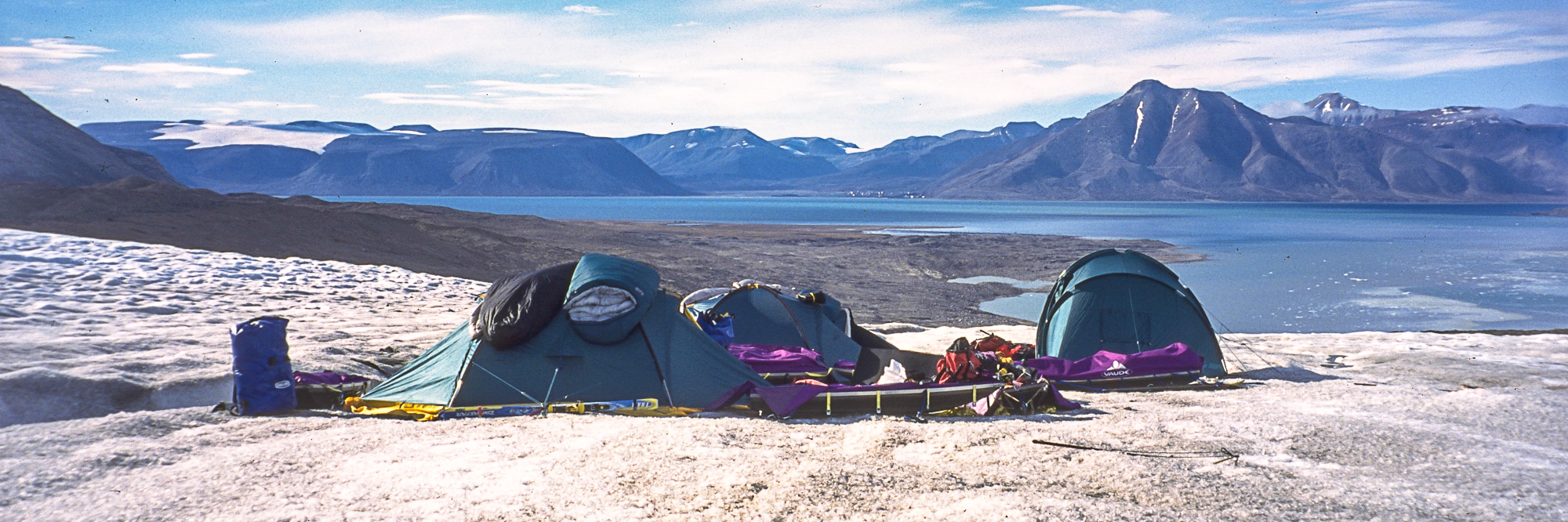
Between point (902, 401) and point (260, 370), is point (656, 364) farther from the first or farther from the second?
point (260, 370)

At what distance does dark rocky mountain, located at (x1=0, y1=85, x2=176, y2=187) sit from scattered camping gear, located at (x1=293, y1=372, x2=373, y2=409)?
2031 inches

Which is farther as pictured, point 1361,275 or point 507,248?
point 1361,275

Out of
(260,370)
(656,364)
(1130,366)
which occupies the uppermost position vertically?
(260,370)

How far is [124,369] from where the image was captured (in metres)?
8.72

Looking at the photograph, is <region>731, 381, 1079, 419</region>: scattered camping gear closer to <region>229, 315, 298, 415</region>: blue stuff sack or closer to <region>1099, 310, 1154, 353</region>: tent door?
<region>1099, 310, 1154, 353</region>: tent door

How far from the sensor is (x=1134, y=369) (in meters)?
10.3

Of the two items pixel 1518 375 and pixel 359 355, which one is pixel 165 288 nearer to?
pixel 359 355

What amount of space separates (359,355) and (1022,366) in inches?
307

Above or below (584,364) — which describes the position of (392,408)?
below

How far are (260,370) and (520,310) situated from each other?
2.16 m

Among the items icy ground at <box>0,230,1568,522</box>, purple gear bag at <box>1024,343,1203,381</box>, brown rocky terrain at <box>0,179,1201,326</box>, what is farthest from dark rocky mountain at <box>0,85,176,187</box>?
purple gear bag at <box>1024,343,1203,381</box>

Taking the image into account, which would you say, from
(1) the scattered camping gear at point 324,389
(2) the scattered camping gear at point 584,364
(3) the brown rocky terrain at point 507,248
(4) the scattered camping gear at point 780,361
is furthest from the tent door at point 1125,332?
(3) the brown rocky terrain at point 507,248

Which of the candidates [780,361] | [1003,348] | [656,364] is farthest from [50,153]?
[1003,348]

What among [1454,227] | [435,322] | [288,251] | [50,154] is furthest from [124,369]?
[1454,227]
